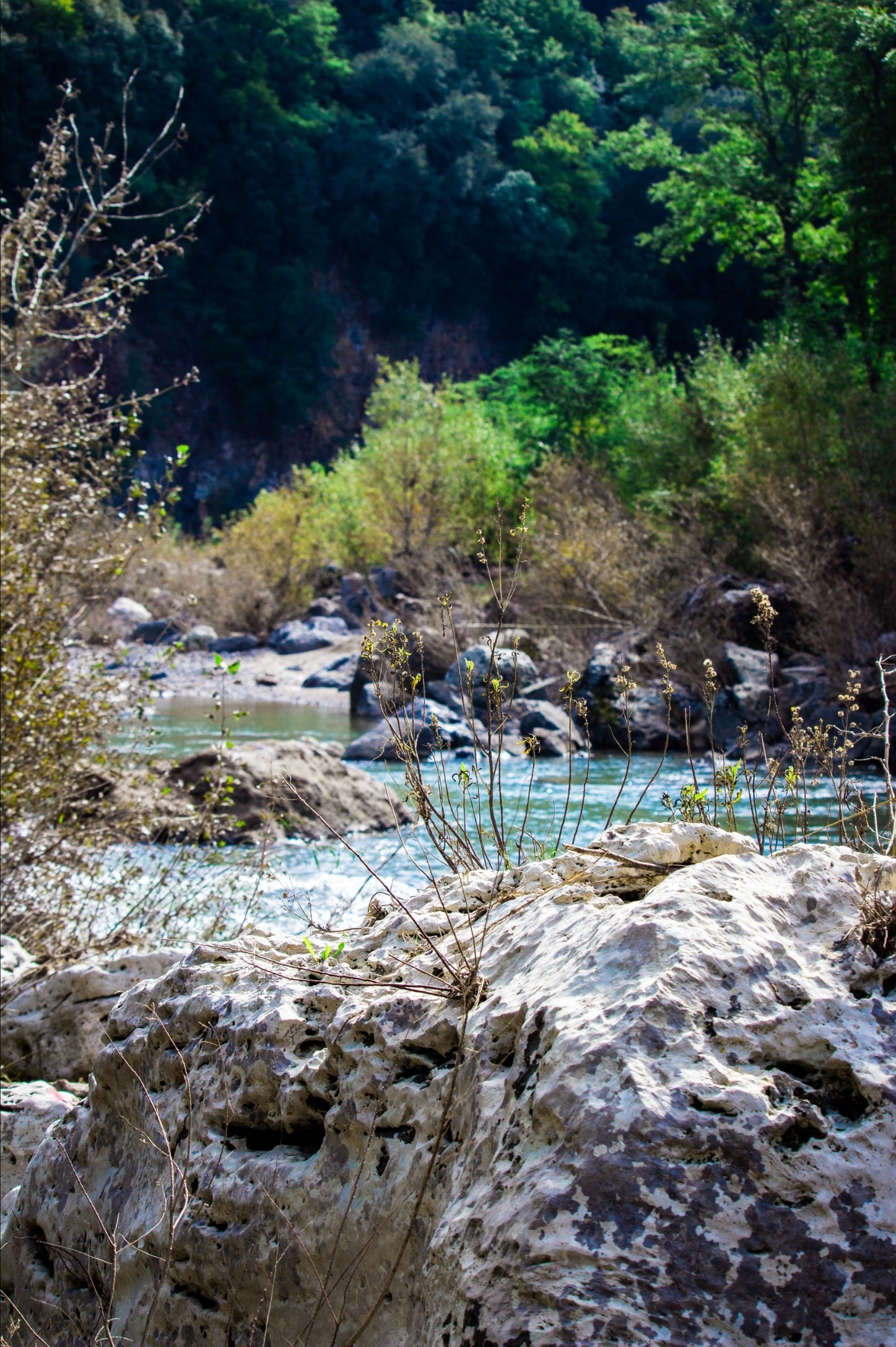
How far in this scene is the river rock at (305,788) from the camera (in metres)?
10.0

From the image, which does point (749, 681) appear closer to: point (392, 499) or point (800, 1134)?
point (392, 499)

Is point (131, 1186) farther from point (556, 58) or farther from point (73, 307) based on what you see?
point (556, 58)

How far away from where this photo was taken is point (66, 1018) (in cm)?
389

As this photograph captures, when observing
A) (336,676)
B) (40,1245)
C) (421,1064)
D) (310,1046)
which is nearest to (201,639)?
(336,676)

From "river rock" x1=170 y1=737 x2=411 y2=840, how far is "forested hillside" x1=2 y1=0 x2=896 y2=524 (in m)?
23.4

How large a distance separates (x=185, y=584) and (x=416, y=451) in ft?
22.7

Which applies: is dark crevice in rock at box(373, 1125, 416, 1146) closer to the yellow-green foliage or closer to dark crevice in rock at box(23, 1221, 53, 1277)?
dark crevice in rock at box(23, 1221, 53, 1277)

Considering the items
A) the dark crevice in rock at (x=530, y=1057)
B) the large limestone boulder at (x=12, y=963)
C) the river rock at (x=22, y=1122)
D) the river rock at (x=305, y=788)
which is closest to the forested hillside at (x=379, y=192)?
the river rock at (x=305, y=788)

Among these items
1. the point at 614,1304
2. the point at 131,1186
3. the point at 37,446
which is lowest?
the point at 131,1186

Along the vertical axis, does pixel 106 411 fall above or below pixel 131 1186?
above

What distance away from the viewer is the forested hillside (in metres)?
40.2

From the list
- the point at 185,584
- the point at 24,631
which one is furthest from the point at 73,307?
the point at 185,584

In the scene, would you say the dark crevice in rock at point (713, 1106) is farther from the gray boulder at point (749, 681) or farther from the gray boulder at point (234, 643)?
the gray boulder at point (234, 643)

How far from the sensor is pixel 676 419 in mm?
23844
